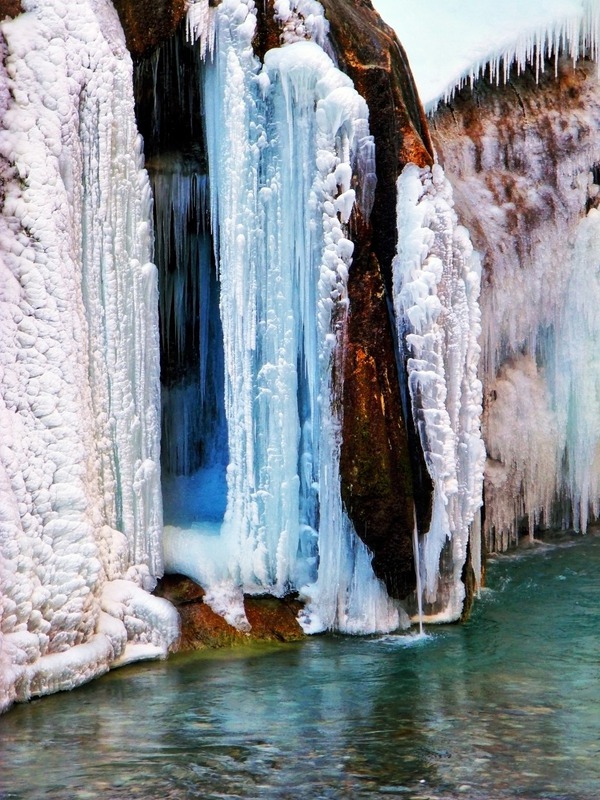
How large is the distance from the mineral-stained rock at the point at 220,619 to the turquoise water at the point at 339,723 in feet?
0.61

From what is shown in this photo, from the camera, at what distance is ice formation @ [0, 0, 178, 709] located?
24.1 ft

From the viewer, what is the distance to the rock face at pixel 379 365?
8.34 m

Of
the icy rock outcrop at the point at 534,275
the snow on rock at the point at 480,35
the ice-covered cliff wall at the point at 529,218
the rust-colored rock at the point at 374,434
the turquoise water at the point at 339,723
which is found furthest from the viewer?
the icy rock outcrop at the point at 534,275

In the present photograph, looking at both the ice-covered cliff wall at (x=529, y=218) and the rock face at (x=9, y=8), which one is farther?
the ice-covered cliff wall at (x=529, y=218)

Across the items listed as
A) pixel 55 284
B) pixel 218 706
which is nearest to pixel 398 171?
pixel 55 284

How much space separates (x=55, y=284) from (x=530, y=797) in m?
3.72

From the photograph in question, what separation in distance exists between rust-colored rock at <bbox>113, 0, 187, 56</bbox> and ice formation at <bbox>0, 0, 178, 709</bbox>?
153mm

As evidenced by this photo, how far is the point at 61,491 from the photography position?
7.48 m

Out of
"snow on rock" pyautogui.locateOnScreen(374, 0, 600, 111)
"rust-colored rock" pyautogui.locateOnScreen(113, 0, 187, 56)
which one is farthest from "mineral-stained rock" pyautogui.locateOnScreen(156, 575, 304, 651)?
"snow on rock" pyautogui.locateOnScreen(374, 0, 600, 111)

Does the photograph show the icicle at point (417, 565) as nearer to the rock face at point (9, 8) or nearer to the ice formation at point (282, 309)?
the ice formation at point (282, 309)

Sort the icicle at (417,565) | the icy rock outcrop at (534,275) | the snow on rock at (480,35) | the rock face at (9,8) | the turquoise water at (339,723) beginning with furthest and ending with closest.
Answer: the icy rock outcrop at (534,275) → the snow on rock at (480,35) → the icicle at (417,565) → the rock face at (9,8) → the turquoise water at (339,723)

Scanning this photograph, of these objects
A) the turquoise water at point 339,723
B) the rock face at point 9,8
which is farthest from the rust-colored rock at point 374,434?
the rock face at point 9,8

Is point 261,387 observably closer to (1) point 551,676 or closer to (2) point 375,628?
(2) point 375,628

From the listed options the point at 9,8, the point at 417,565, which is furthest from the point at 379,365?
the point at 9,8
